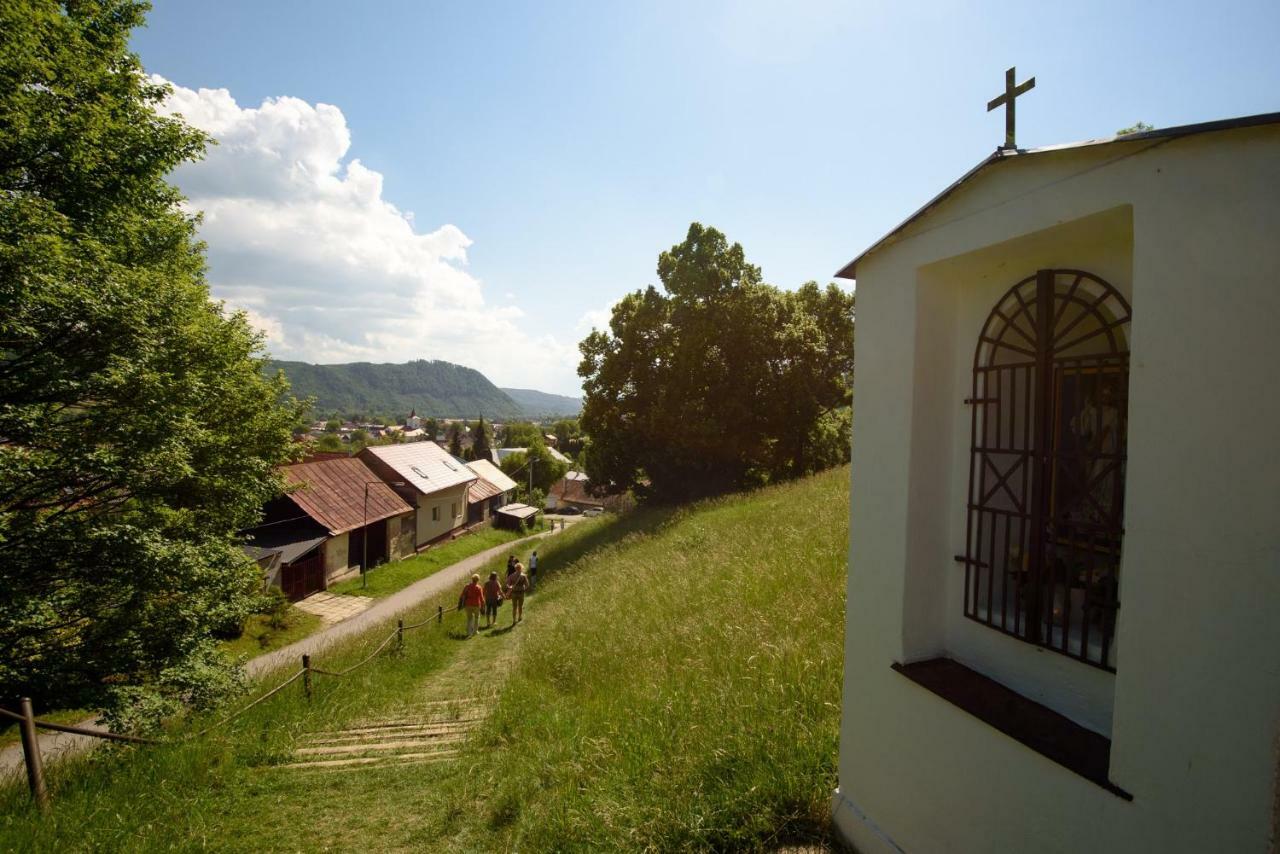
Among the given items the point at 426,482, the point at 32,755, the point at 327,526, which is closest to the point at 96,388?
the point at 32,755

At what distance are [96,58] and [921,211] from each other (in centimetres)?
1118

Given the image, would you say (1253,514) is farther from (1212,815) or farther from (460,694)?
(460,694)

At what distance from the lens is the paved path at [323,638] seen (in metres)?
8.56

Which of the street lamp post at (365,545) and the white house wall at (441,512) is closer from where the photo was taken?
the street lamp post at (365,545)

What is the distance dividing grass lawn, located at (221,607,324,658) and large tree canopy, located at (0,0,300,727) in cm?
752

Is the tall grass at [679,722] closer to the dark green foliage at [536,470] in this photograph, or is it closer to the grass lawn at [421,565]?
the grass lawn at [421,565]

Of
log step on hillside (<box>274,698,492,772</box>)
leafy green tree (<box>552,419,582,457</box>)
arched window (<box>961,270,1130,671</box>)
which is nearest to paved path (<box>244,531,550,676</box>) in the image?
log step on hillside (<box>274,698,492,772</box>)

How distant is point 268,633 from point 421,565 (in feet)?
32.9

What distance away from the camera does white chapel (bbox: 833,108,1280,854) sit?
1.83 metres

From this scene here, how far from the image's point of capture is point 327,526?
21031mm

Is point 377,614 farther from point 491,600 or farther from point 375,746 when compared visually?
point 375,746

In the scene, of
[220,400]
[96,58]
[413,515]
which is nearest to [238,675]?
[220,400]

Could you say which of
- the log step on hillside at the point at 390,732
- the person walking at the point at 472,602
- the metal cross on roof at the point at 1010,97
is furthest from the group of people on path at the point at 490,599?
the metal cross on roof at the point at 1010,97

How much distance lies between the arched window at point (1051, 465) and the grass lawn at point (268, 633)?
16963 millimetres
